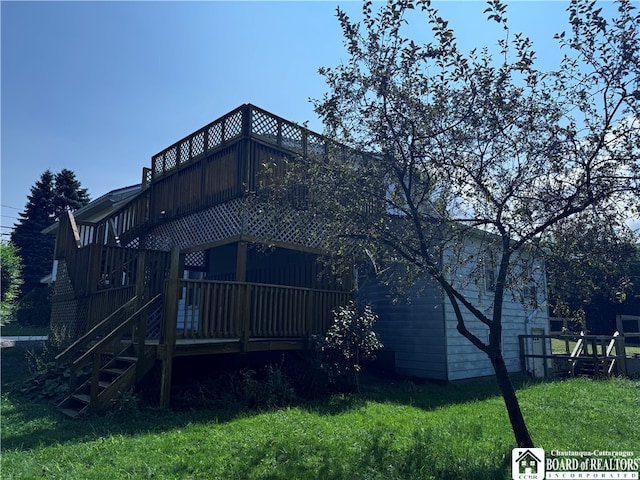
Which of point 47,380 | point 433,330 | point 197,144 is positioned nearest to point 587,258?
point 433,330

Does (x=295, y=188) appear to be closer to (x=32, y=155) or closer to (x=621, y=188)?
(x=621, y=188)

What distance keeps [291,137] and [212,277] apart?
5.87 metres

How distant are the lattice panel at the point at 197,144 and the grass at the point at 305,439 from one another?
6.29m

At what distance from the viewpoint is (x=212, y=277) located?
14.0 metres

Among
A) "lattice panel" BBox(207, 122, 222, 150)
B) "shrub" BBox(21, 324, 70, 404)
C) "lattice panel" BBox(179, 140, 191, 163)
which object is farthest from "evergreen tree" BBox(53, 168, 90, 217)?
"lattice panel" BBox(207, 122, 222, 150)

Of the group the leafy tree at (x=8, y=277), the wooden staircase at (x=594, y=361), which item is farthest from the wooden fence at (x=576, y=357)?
the leafy tree at (x=8, y=277)

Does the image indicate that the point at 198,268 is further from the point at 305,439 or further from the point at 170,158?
the point at 305,439

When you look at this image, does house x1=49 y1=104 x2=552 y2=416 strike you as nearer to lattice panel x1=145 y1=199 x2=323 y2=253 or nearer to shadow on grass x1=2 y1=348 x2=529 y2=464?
lattice panel x1=145 y1=199 x2=323 y2=253

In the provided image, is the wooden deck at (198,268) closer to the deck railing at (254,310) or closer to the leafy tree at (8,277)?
the deck railing at (254,310)

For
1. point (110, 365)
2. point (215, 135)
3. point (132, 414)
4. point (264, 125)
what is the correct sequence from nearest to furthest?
point (132, 414), point (110, 365), point (264, 125), point (215, 135)

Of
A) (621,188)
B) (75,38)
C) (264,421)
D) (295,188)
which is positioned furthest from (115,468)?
(75,38)

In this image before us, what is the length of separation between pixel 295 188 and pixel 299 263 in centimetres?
449

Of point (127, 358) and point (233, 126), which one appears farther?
point (233, 126)

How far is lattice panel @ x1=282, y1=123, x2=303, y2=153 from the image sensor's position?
1000 cm
